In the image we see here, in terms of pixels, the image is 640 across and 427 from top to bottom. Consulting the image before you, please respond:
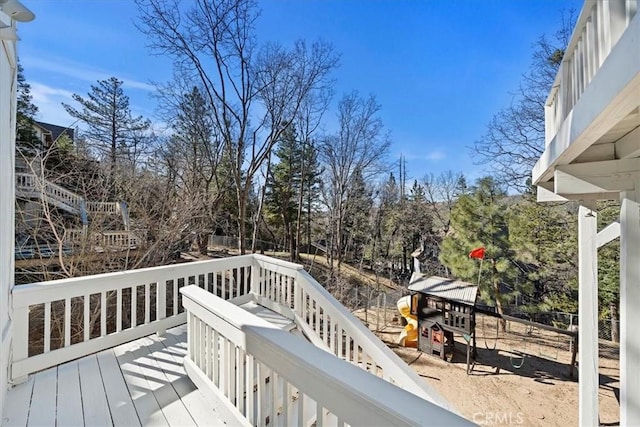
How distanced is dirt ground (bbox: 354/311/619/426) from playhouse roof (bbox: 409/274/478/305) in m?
1.46

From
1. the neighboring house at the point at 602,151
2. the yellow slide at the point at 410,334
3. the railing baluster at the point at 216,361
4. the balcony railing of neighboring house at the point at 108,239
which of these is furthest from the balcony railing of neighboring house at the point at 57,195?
the yellow slide at the point at 410,334

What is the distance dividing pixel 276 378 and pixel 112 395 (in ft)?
5.10

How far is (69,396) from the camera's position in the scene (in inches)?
79.0

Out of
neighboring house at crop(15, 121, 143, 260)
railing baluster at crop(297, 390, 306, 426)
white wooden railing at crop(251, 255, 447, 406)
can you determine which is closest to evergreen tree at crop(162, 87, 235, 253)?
neighboring house at crop(15, 121, 143, 260)

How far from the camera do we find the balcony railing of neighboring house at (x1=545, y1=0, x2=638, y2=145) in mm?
1031

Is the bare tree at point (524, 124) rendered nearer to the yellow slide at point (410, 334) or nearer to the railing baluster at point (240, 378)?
the yellow slide at point (410, 334)

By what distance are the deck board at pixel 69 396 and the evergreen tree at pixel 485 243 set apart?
388 inches

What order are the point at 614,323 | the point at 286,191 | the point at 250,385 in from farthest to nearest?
1. the point at 286,191
2. the point at 614,323
3. the point at 250,385

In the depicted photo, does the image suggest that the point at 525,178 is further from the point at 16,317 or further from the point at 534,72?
the point at 16,317

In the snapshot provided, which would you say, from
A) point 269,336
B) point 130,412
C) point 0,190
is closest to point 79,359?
point 130,412

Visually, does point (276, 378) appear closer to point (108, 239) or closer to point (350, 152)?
point (108, 239)

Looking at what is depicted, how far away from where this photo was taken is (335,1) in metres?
6.12

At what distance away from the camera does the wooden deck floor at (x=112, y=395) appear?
1.79 meters

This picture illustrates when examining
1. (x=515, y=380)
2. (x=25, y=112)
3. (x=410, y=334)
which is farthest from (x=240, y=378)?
(x=25, y=112)
